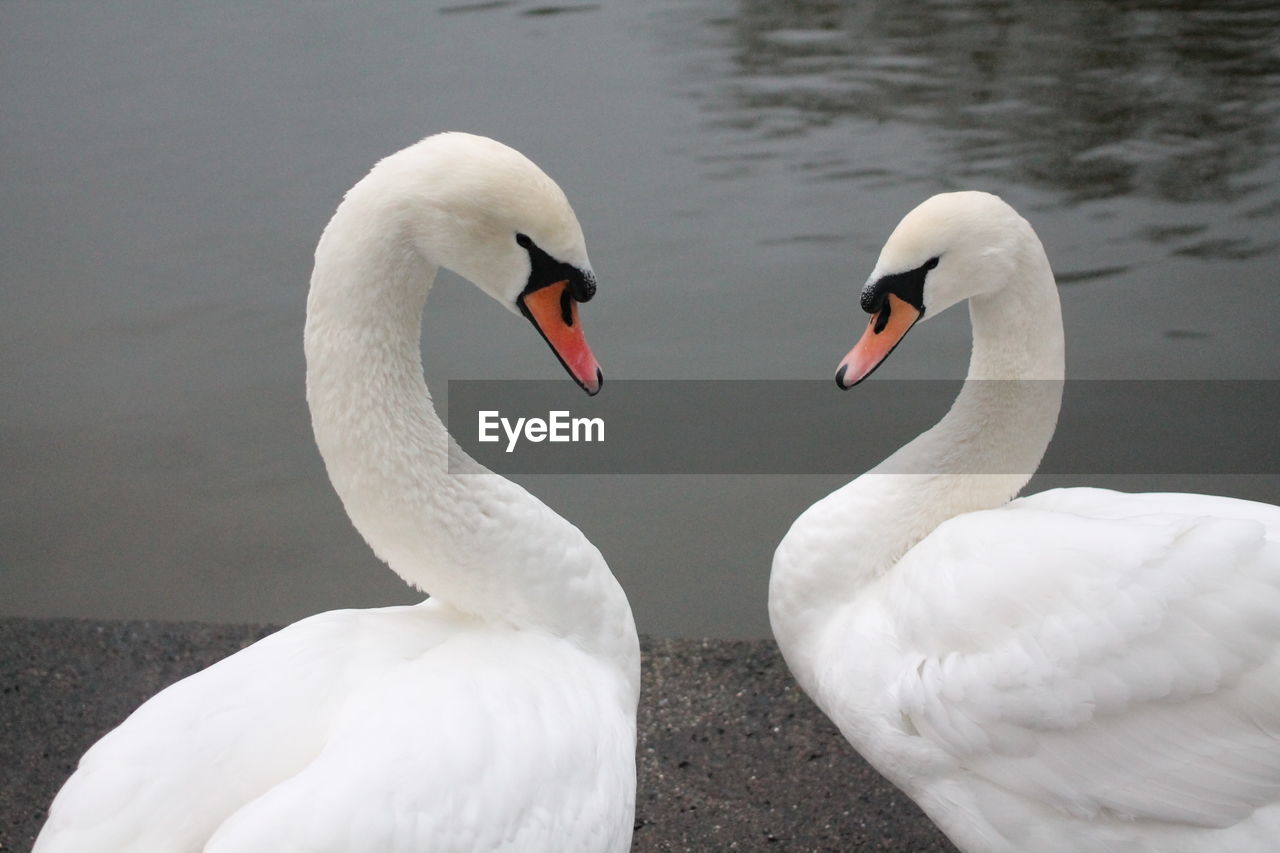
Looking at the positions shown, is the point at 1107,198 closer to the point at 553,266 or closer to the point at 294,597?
the point at 294,597

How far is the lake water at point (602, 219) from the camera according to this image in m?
4.86

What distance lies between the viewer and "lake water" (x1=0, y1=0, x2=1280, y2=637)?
4859mm

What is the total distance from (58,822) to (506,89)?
20.7ft

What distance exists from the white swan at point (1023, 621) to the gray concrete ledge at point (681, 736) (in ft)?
1.70

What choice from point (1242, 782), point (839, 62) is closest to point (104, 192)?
point (839, 62)

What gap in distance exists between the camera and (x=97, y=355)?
19.1 ft

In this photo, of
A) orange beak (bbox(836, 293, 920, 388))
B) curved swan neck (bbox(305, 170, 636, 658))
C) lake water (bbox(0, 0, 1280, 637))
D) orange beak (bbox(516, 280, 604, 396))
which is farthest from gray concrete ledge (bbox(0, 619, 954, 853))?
orange beak (bbox(516, 280, 604, 396))

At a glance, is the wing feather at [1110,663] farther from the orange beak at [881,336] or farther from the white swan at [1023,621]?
the orange beak at [881,336]

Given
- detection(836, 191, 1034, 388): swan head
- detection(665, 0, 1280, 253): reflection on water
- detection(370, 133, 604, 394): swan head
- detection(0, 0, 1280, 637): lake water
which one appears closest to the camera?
detection(370, 133, 604, 394): swan head
